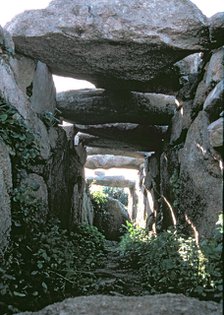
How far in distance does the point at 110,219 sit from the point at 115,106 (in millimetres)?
5881

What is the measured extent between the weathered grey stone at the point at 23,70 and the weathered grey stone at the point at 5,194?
4.13 ft

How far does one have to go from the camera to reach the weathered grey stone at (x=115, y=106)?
5.91 m

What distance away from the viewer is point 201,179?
12.6 ft

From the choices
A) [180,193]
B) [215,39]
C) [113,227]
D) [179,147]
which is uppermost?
[215,39]

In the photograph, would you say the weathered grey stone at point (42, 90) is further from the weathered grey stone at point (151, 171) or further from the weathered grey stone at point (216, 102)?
the weathered grey stone at point (151, 171)

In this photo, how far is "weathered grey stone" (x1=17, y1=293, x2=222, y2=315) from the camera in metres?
2.13

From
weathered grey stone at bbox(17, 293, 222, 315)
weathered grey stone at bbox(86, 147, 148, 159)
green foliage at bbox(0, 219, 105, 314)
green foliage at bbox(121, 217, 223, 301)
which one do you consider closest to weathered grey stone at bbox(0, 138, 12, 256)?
green foliage at bbox(0, 219, 105, 314)

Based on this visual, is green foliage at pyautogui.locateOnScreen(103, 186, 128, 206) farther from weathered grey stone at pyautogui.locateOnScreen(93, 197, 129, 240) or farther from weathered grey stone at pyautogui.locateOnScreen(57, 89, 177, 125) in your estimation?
weathered grey stone at pyautogui.locateOnScreen(57, 89, 177, 125)

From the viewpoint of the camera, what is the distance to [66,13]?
166 inches

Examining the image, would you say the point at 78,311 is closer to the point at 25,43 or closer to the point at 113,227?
the point at 25,43

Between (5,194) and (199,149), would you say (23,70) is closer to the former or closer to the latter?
(5,194)

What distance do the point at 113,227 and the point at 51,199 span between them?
241 inches

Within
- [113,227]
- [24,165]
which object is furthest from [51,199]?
[113,227]

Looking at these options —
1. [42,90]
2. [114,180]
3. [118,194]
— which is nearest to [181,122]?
[42,90]
